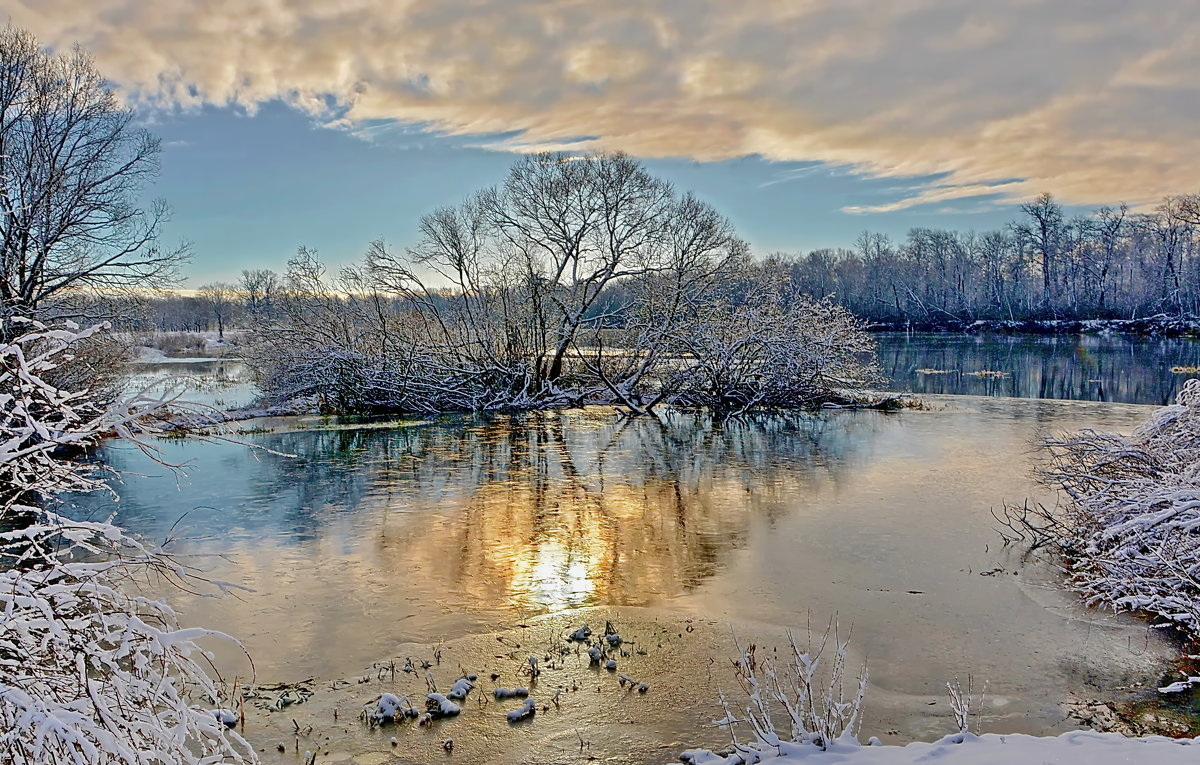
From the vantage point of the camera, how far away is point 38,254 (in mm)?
18953

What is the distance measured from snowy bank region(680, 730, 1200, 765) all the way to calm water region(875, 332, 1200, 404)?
23196 mm

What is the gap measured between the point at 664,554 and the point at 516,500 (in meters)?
3.81

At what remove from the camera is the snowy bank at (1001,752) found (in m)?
4.78

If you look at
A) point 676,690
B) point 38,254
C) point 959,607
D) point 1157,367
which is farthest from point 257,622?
point 1157,367

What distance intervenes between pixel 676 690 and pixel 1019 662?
127 inches

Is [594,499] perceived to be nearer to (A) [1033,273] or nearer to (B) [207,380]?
(B) [207,380]

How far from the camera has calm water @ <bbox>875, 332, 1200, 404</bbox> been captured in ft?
91.8

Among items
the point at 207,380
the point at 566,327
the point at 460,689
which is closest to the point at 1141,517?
the point at 460,689

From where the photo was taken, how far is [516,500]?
13.7 metres

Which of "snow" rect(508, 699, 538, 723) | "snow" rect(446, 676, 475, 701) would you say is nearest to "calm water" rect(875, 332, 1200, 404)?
"snow" rect(508, 699, 538, 723)

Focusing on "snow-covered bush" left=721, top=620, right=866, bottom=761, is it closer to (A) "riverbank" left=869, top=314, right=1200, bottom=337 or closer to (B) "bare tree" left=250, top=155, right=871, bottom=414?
(B) "bare tree" left=250, top=155, right=871, bottom=414

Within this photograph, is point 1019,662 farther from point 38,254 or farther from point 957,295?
point 957,295

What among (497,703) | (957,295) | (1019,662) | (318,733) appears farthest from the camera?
(957,295)

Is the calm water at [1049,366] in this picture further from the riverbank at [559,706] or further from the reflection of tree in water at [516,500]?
the riverbank at [559,706]
